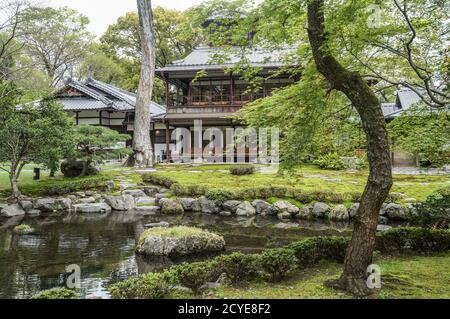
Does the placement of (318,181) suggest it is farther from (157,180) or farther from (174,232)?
(174,232)

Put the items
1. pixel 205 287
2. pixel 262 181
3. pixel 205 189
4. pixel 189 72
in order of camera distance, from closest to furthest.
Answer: pixel 205 287 < pixel 205 189 < pixel 262 181 < pixel 189 72

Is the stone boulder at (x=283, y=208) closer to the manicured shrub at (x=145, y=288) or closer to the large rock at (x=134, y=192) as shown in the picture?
the large rock at (x=134, y=192)

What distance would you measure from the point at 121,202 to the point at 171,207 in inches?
92.4

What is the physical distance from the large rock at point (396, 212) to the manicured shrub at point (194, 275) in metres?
9.39

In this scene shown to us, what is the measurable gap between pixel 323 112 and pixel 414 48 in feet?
7.63

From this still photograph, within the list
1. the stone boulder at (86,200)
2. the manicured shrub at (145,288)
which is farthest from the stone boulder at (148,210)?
the manicured shrub at (145,288)

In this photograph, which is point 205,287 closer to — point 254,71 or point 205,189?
point 254,71

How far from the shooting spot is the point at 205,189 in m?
15.7

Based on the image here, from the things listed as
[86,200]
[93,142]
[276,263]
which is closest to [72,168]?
[93,142]

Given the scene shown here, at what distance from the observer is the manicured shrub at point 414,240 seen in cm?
775

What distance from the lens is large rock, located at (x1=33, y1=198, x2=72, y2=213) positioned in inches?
588

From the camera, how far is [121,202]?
50.6 ft
